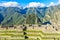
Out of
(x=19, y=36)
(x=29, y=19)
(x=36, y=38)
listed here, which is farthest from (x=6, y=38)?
(x=29, y=19)

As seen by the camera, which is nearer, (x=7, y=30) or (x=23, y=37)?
(x=23, y=37)

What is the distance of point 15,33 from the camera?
48.4 metres

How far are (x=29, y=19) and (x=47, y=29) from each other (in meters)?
98.8

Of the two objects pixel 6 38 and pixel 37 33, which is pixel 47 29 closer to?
pixel 37 33

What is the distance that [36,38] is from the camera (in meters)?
46.4

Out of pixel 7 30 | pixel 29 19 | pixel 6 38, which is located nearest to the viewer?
pixel 6 38

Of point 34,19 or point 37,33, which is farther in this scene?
point 34,19

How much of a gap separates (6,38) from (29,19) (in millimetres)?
102432

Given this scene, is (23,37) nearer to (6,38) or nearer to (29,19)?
(6,38)

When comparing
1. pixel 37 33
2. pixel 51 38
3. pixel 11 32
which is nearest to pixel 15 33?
pixel 11 32

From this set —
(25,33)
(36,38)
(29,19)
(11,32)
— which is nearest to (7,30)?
(11,32)

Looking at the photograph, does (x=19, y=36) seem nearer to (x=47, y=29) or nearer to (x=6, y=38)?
(x=6, y=38)

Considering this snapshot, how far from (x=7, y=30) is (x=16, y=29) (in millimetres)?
2260

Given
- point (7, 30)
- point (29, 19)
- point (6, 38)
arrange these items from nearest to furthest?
point (6, 38) → point (7, 30) → point (29, 19)
